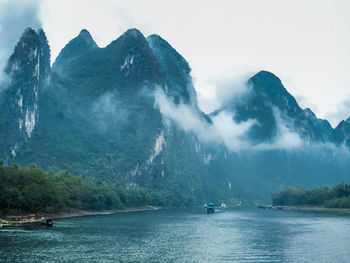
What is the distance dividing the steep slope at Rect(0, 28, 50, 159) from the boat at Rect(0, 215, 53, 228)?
64.1m

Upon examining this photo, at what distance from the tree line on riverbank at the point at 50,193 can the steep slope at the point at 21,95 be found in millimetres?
35016

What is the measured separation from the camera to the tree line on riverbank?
263ft

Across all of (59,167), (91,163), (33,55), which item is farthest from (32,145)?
(33,55)

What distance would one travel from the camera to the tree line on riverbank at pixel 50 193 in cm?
8025

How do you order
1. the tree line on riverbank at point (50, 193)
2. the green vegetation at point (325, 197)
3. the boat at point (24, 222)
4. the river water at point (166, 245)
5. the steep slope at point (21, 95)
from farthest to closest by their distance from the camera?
the green vegetation at point (325, 197) < the steep slope at point (21, 95) < the tree line on riverbank at point (50, 193) < the boat at point (24, 222) < the river water at point (166, 245)

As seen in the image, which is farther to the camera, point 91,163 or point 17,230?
point 91,163

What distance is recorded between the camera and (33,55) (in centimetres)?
17025

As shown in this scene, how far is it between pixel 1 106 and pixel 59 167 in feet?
101

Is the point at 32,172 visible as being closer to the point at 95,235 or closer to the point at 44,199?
the point at 44,199

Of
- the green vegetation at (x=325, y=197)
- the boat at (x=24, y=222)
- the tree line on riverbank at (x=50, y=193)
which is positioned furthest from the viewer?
the green vegetation at (x=325, y=197)

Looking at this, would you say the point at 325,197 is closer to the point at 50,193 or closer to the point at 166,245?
the point at 50,193

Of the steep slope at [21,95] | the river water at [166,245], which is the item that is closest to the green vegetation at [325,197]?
the river water at [166,245]

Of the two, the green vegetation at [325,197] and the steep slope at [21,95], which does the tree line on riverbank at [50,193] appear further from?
the green vegetation at [325,197]

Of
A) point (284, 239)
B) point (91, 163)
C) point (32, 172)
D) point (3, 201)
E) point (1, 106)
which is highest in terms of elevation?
point (1, 106)
